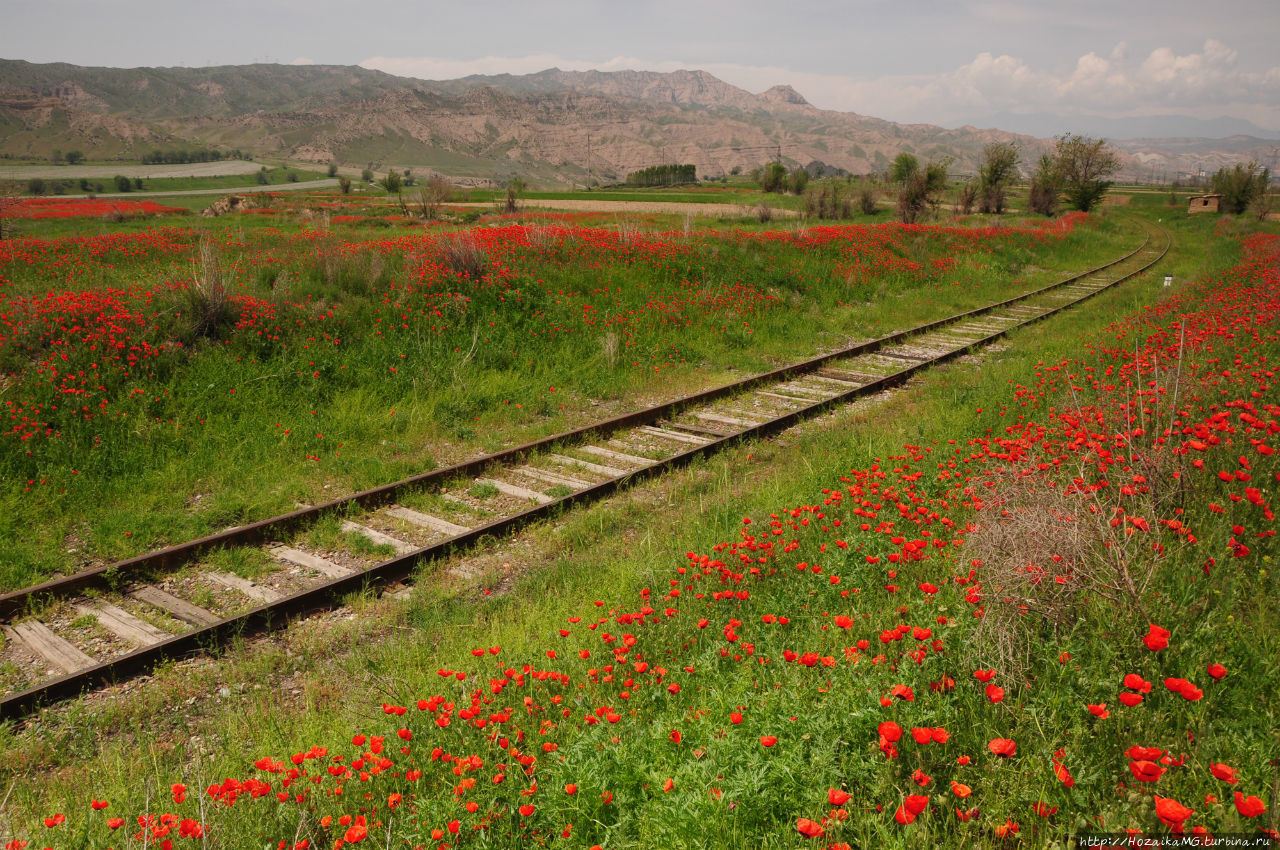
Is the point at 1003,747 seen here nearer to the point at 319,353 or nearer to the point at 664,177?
the point at 319,353

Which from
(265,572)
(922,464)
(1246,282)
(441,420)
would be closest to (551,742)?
(265,572)

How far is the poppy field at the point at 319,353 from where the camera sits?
7.00m

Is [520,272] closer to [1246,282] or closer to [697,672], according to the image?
[697,672]

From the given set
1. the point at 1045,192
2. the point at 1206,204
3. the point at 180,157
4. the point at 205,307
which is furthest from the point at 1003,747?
the point at 180,157

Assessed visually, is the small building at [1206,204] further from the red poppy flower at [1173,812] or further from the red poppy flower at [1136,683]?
the red poppy flower at [1173,812]

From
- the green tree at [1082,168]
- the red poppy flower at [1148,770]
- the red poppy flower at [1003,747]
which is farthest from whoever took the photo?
the green tree at [1082,168]

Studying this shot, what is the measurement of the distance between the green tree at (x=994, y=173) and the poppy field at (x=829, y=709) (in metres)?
58.4

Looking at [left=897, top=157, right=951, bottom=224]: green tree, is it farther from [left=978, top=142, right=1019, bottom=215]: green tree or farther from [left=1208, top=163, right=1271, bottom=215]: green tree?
[left=1208, top=163, right=1271, bottom=215]: green tree

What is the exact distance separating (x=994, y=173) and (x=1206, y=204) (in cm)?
2939

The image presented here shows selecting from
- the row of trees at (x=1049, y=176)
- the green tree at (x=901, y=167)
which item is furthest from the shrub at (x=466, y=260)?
the green tree at (x=901, y=167)

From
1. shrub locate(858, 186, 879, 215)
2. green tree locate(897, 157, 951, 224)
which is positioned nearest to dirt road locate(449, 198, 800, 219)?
shrub locate(858, 186, 879, 215)

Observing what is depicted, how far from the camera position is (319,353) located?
989cm

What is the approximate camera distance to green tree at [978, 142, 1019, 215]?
55.2m

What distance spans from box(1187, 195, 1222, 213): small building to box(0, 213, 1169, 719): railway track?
80.1 meters
